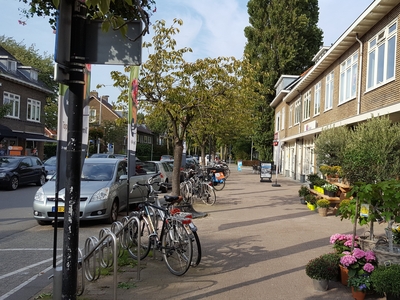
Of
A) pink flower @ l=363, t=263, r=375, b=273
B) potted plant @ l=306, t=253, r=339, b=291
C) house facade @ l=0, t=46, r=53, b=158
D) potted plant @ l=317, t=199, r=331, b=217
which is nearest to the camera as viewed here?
pink flower @ l=363, t=263, r=375, b=273

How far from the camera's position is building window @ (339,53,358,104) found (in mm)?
Result: 15056

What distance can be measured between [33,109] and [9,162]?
1867cm

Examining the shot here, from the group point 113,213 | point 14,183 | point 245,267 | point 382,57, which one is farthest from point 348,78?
point 14,183

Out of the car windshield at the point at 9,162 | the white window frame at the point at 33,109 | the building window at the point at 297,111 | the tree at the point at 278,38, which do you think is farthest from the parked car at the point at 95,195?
the tree at the point at 278,38

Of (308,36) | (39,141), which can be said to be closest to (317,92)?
(308,36)

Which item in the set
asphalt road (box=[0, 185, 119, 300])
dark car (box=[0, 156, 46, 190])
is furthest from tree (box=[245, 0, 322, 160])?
asphalt road (box=[0, 185, 119, 300])

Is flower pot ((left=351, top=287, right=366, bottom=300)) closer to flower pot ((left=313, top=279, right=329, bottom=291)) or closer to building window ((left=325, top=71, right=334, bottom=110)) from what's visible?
flower pot ((left=313, top=279, right=329, bottom=291))

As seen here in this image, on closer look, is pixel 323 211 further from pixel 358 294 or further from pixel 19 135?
pixel 19 135

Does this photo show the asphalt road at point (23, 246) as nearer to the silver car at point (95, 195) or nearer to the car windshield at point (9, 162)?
the silver car at point (95, 195)

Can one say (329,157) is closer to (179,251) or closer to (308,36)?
(179,251)

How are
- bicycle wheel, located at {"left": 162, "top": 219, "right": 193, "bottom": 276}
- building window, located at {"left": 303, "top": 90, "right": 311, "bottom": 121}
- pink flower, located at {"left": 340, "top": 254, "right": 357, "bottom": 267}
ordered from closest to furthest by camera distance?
pink flower, located at {"left": 340, "top": 254, "right": 357, "bottom": 267} < bicycle wheel, located at {"left": 162, "top": 219, "right": 193, "bottom": 276} < building window, located at {"left": 303, "top": 90, "right": 311, "bottom": 121}

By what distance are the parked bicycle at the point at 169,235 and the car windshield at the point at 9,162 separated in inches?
539

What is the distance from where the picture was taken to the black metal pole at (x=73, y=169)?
352cm

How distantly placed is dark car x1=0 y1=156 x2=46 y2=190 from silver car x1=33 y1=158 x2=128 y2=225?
8211mm
